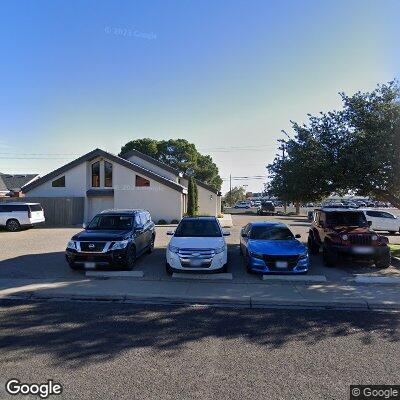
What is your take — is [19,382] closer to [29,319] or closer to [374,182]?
[29,319]

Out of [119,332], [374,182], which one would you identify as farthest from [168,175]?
[119,332]

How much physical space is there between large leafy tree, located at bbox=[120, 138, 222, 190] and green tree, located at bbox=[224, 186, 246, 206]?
91.5 ft

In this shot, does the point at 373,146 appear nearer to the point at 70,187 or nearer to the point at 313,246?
the point at 313,246

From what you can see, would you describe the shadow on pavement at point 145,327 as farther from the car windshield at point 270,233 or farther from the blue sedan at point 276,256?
the car windshield at point 270,233

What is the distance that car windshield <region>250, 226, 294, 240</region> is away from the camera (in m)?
11.1

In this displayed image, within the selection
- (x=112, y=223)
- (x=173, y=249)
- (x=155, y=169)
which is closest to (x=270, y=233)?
(x=173, y=249)

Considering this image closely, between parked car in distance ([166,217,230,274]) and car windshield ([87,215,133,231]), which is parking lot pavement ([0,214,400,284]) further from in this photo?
car windshield ([87,215,133,231])

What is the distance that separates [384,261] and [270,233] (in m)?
3.59

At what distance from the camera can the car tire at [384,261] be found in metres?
11.1

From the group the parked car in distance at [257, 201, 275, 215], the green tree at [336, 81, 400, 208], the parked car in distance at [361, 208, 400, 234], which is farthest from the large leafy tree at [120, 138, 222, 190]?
the green tree at [336, 81, 400, 208]

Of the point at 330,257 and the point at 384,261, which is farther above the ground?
the point at 330,257

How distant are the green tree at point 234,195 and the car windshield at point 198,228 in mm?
77860

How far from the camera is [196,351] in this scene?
507 centimetres

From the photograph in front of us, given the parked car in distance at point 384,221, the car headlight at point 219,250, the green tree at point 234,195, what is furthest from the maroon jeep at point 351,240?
the green tree at point 234,195
